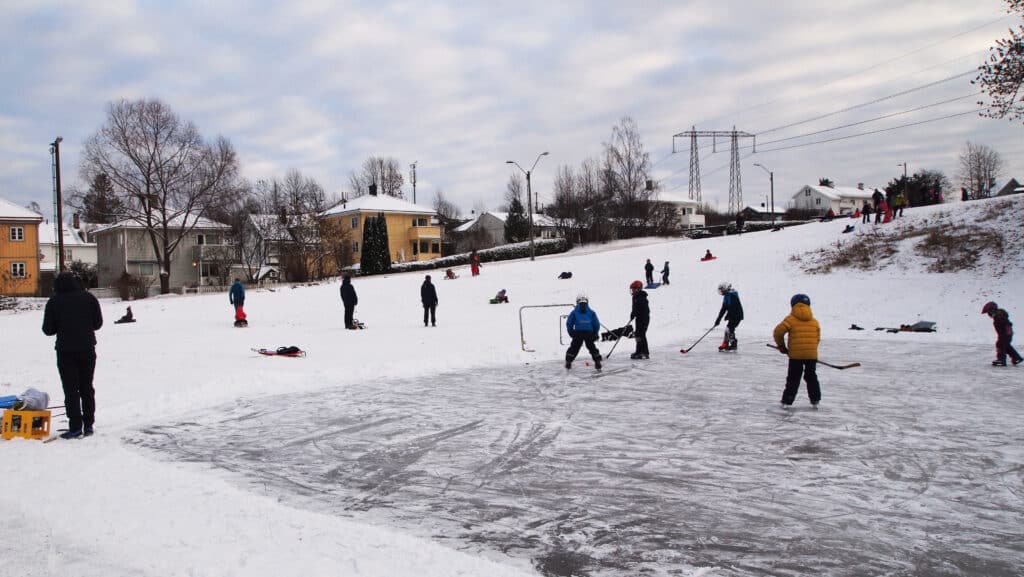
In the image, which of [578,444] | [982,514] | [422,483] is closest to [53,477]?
[422,483]

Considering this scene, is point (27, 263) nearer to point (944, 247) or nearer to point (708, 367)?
point (708, 367)

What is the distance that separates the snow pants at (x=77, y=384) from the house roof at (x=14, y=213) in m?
50.1

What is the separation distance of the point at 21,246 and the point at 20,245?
9 centimetres

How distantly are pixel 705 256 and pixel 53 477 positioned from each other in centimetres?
3195

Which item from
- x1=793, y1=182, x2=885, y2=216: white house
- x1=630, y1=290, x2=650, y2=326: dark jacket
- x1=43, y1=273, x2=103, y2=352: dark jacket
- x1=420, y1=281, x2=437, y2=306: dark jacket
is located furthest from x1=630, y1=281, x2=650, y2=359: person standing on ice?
x1=793, y1=182, x2=885, y2=216: white house

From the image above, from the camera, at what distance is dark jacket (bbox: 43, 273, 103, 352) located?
24.1 ft

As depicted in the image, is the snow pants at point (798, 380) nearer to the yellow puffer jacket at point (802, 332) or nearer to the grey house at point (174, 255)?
the yellow puffer jacket at point (802, 332)

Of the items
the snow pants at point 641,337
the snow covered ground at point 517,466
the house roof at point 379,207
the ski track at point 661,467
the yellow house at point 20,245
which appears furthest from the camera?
the house roof at point 379,207

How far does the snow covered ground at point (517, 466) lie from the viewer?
4.38 metres

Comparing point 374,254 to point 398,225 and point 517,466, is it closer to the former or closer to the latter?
point 398,225

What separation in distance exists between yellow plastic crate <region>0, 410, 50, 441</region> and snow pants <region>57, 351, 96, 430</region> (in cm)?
30

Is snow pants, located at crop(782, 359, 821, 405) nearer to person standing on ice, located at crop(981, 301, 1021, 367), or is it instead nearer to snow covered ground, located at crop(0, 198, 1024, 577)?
snow covered ground, located at crop(0, 198, 1024, 577)

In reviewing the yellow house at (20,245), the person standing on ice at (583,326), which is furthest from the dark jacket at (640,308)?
the yellow house at (20,245)

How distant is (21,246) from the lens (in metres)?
48.2
